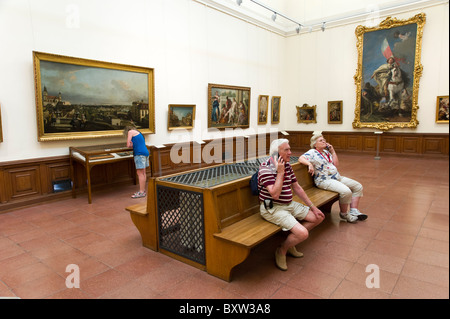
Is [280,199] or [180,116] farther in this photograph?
[180,116]

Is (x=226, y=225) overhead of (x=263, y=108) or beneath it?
beneath

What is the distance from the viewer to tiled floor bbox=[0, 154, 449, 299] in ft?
11.8

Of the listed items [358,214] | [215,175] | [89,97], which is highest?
[89,97]

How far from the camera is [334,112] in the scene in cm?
1525

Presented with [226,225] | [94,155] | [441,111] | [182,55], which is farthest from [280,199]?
[441,111]

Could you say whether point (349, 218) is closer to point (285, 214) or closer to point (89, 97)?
point (285, 214)

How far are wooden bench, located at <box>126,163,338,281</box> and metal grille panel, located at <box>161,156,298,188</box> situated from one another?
0.20 meters

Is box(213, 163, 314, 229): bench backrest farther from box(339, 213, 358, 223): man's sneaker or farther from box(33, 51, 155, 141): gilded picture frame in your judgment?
box(33, 51, 155, 141): gilded picture frame

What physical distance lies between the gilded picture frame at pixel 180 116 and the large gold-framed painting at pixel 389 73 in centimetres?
810

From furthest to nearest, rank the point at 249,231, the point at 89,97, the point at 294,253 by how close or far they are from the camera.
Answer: the point at 89,97
the point at 294,253
the point at 249,231

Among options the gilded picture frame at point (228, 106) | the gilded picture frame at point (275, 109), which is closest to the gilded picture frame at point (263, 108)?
the gilded picture frame at point (275, 109)

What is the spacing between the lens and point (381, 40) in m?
13.5

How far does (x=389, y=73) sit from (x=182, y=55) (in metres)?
8.95

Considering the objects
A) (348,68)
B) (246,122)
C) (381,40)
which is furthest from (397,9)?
(246,122)
